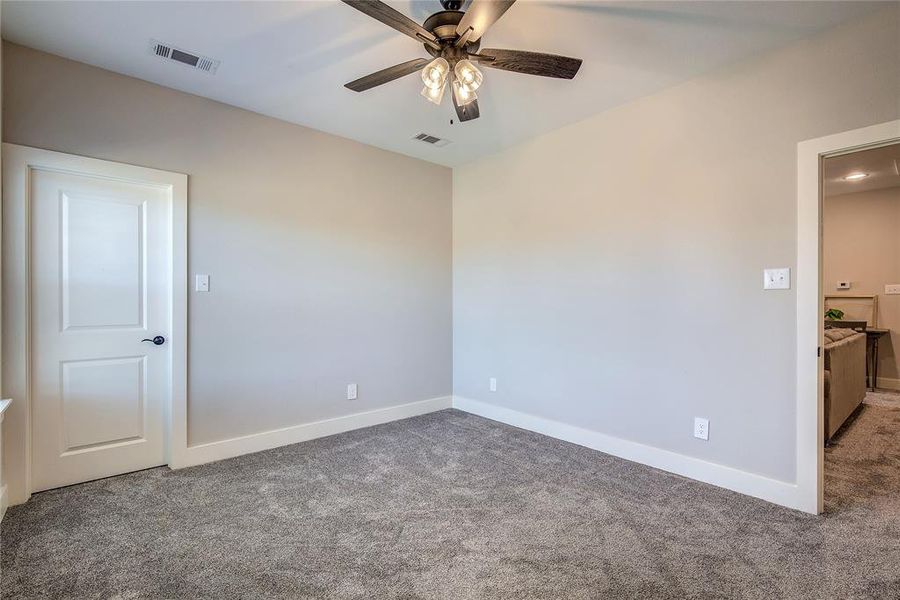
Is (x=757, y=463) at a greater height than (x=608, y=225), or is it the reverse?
(x=608, y=225)

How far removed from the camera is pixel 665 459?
2.83 metres

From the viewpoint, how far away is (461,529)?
209cm

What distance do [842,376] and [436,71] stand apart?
399cm

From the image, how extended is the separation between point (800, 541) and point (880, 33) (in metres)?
2.52

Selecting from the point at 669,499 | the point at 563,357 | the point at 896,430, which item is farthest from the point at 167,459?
the point at 896,430

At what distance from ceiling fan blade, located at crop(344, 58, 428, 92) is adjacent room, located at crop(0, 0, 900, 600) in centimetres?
1

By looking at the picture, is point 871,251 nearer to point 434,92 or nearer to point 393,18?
point 434,92

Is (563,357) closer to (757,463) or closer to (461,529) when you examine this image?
(757,463)

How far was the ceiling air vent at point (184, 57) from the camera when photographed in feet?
7.78

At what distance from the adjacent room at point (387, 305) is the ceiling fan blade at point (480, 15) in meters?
0.01

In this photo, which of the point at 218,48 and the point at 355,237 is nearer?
the point at 218,48

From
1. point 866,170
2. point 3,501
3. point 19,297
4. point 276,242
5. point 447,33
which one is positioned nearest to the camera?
point 447,33

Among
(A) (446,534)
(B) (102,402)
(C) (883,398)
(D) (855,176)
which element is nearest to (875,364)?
(C) (883,398)

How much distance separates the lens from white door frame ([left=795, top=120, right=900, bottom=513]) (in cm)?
224
